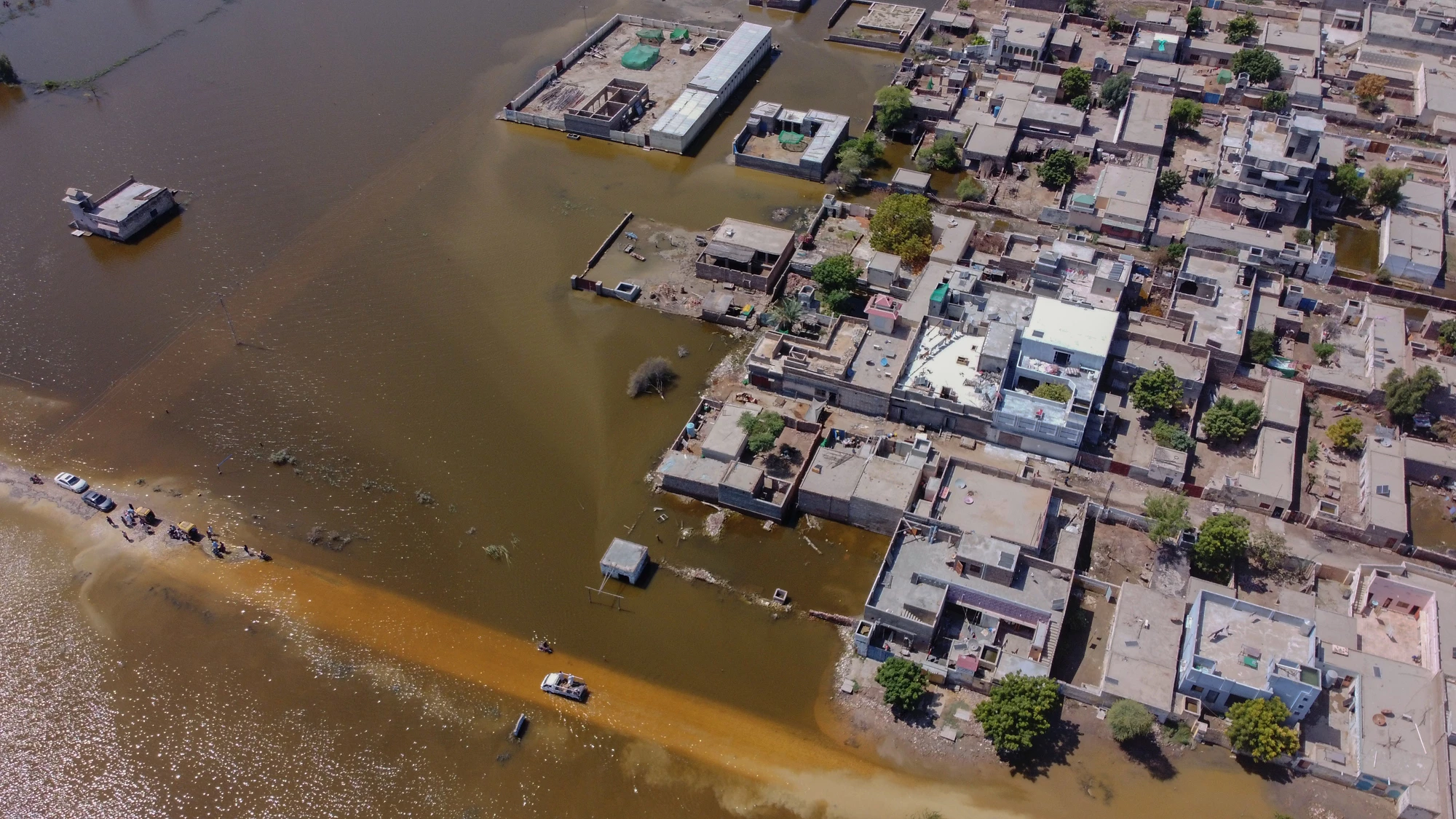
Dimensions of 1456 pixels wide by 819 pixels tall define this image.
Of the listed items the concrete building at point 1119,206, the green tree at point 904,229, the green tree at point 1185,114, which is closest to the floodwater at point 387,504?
the green tree at point 904,229

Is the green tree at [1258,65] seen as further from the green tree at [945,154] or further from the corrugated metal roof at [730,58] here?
the corrugated metal roof at [730,58]

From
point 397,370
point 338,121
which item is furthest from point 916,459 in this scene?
point 338,121

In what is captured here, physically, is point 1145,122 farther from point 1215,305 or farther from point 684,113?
point 684,113

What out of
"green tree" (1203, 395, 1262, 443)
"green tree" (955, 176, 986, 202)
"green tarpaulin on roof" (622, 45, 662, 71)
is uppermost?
"green tarpaulin on roof" (622, 45, 662, 71)

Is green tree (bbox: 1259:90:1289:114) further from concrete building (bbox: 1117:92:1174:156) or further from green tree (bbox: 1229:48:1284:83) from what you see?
concrete building (bbox: 1117:92:1174:156)

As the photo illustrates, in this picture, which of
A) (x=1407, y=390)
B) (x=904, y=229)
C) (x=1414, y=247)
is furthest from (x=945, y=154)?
(x=1407, y=390)

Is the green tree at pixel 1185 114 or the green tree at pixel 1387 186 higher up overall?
the green tree at pixel 1185 114

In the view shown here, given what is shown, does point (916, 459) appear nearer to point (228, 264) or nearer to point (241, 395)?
point (241, 395)

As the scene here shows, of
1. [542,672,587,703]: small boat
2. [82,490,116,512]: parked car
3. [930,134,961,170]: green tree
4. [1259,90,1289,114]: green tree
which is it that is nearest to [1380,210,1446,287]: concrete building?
[1259,90,1289,114]: green tree
